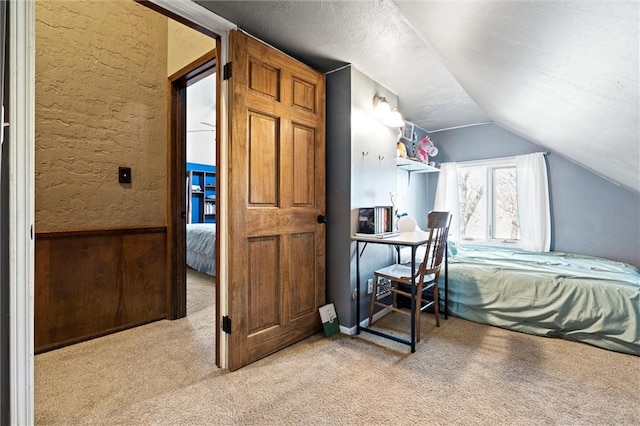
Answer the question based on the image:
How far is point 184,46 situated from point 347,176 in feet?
5.79

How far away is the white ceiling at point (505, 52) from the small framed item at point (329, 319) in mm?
1985

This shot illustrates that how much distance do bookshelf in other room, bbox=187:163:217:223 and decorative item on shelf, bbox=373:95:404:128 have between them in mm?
5530

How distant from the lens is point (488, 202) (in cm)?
410

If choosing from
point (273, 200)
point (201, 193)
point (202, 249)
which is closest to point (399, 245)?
point (273, 200)

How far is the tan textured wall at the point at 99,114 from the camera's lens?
6.72ft

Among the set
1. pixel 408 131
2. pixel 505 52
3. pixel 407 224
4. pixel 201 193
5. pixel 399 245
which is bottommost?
pixel 399 245

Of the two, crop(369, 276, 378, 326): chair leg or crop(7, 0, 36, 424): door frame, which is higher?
crop(7, 0, 36, 424): door frame

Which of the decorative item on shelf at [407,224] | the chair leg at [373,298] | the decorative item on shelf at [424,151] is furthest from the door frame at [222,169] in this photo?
the decorative item on shelf at [424,151]

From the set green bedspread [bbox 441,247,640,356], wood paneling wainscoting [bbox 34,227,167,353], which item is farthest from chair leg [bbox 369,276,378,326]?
wood paneling wainscoting [bbox 34,227,167,353]

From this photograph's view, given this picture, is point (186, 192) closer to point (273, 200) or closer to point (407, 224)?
point (273, 200)

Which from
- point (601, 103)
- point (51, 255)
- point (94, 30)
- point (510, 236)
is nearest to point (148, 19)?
point (94, 30)

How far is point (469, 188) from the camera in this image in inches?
169

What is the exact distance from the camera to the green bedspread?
6.83 feet

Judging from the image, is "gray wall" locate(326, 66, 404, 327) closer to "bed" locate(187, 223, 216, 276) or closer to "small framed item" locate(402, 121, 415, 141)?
"small framed item" locate(402, 121, 415, 141)
